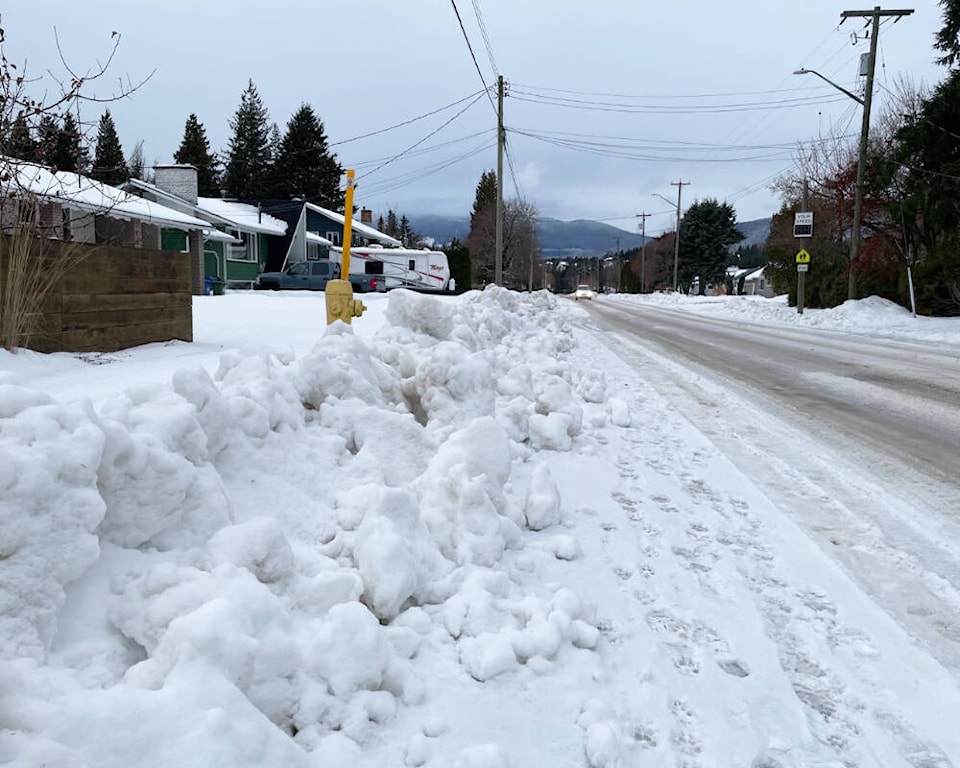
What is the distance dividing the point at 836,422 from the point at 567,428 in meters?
3.03

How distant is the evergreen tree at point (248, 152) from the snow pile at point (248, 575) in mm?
66040

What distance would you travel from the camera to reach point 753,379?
9695 millimetres

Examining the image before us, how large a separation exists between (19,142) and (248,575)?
19.2 ft

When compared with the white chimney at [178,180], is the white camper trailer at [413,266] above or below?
below

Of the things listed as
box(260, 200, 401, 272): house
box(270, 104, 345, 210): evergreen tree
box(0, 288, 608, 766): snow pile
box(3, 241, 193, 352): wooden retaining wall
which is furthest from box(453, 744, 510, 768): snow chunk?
box(270, 104, 345, 210): evergreen tree

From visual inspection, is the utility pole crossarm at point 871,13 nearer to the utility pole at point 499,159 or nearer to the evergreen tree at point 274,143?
the utility pole at point 499,159

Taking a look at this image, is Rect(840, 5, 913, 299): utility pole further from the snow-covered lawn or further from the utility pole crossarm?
the snow-covered lawn

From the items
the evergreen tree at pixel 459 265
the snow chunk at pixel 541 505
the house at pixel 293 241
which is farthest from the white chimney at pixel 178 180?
the snow chunk at pixel 541 505

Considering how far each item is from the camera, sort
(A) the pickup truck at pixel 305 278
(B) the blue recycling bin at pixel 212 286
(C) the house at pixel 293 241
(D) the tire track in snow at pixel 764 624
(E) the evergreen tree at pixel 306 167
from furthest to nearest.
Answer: (E) the evergreen tree at pixel 306 167 < (C) the house at pixel 293 241 < (A) the pickup truck at pixel 305 278 < (B) the blue recycling bin at pixel 212 286 < (D) the tire track in snow at pixel 764 624

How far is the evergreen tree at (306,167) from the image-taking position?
210 ft

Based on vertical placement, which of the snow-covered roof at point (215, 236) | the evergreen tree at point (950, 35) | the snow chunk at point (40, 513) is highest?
the evergreen tree at point (950, 35)

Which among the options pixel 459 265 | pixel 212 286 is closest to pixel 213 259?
pixel 212 286

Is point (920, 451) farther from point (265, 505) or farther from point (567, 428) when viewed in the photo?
point (265, 505)

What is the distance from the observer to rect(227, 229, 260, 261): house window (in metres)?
36.4
